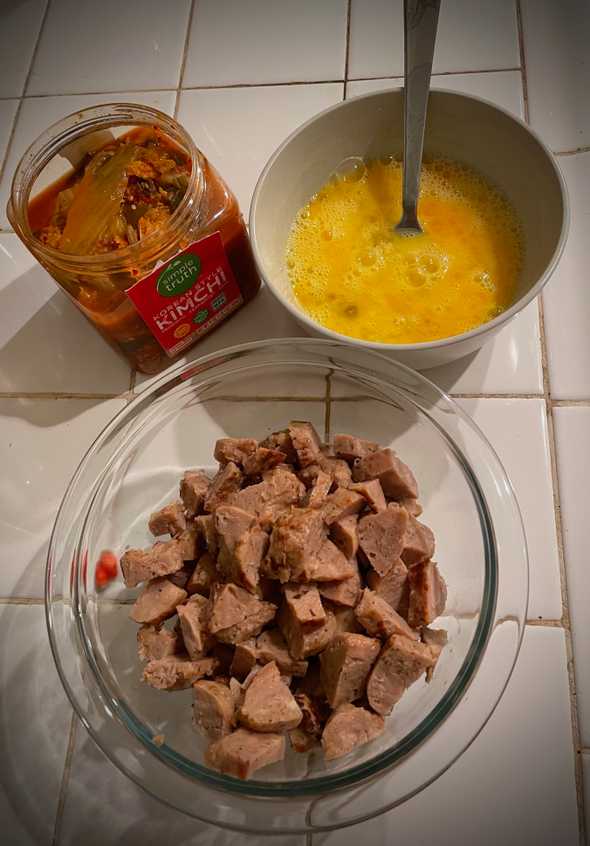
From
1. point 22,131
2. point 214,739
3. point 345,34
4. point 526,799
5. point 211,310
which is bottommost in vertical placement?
point 526,799

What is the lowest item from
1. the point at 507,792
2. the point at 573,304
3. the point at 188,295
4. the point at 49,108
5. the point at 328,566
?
the point at 507,792

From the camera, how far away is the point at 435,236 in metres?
1.29

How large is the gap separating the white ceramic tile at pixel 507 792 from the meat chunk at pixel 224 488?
0.55m

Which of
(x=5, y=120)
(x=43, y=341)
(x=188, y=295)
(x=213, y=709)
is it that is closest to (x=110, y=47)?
(x=5, y=120)

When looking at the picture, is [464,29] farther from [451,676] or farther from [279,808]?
[279,808]

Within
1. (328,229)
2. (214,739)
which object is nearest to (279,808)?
(214,739)

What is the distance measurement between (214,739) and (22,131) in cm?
146

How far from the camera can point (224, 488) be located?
1129mm

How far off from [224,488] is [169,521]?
4.2 inches

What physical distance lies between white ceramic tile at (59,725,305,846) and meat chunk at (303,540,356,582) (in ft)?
1.45

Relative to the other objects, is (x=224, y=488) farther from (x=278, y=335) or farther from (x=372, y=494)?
(x=278, y=335)

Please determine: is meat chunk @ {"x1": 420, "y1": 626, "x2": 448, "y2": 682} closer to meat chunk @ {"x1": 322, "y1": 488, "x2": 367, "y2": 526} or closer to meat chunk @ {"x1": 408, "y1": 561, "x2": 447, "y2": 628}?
meat chunk @ {"x1": 408, "y1": 561, "x2": 447, "y2": 628}

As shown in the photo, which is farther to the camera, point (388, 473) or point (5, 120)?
point (5, 120)

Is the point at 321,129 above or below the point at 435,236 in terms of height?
above
